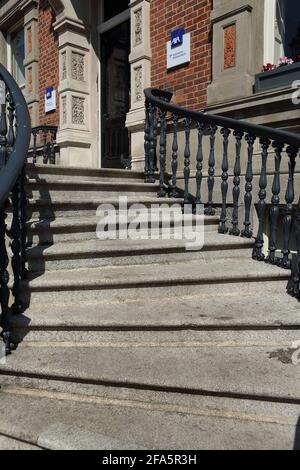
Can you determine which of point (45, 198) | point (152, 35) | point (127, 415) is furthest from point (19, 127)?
point (152, 35)

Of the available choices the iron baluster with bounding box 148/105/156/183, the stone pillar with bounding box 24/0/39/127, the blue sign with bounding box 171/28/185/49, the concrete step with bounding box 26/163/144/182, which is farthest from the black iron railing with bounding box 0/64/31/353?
the stone pillar with bounding box 24/0/39/127

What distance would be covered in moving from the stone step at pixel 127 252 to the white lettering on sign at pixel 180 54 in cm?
277

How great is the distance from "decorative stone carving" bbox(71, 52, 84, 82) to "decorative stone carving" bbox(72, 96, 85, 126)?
38 centimetres

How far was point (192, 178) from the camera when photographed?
16.2 ft

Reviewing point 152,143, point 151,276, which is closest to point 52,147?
point 152,143

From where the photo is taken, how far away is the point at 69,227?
3.62 meters

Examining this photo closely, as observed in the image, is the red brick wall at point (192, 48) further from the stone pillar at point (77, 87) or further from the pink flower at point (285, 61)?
the stone pillar at point (77, 87)

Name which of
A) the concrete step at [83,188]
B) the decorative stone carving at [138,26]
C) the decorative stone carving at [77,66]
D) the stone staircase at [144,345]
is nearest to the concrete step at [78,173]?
the concrete step at [83,188]

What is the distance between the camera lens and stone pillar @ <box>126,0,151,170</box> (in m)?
5.84

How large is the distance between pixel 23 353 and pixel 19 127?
1.53 meters

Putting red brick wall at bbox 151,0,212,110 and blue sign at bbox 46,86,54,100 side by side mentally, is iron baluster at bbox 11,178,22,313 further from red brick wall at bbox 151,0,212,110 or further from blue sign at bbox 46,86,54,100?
blue sign at bbox 46,86,54,100

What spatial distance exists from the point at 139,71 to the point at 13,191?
3.99 meters

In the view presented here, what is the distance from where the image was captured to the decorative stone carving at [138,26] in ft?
19.3

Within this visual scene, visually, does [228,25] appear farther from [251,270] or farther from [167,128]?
[251,270]
